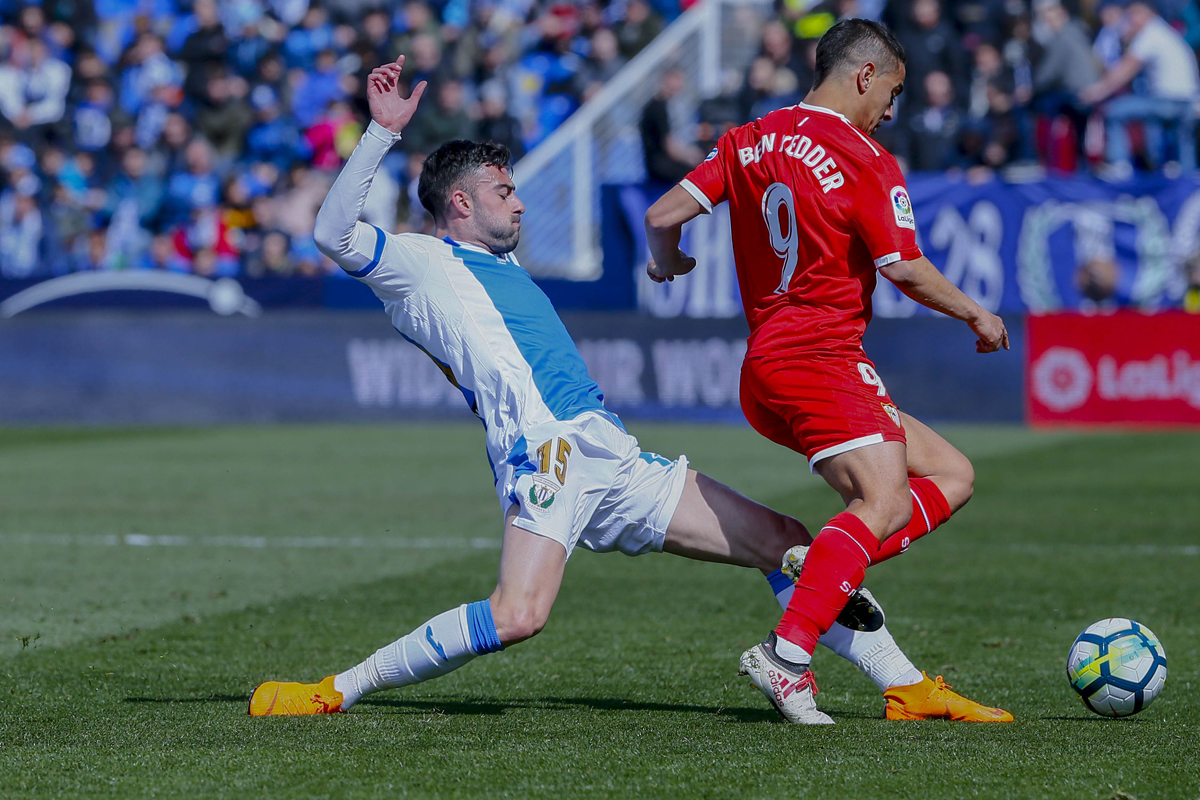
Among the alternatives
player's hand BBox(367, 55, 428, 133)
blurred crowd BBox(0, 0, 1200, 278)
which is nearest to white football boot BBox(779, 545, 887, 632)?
player's hand BBox(367, 55, 428, 133)

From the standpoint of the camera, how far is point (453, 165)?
4699 mm

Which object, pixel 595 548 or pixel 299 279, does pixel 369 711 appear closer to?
pixel 595 548

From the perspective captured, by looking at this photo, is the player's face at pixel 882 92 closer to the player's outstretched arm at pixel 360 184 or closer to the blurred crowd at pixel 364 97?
the player's outstretched arm at pixel 360 184

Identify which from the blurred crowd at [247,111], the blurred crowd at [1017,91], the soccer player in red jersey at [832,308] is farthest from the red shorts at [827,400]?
the blurred crowd at [247,111]

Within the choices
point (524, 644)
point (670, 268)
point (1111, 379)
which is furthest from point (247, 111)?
point (670, 268)

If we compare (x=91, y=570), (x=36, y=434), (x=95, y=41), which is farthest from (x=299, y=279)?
(x=91, y=570)

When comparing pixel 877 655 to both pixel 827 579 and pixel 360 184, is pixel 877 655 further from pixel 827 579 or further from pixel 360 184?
pixel 360 184

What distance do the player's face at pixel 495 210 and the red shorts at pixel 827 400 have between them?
0.85 meters

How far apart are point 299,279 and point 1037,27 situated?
898cm

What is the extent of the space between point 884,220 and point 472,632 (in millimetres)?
1686

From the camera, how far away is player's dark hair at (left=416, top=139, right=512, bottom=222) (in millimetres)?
4699

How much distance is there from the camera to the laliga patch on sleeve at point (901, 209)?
177 inches

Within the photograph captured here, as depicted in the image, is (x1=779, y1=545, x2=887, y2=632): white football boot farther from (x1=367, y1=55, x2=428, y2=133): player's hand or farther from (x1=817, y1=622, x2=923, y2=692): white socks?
(x1=367, y1=55, x2=428, y2=133): player's hand

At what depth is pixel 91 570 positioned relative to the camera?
26.0 feet
